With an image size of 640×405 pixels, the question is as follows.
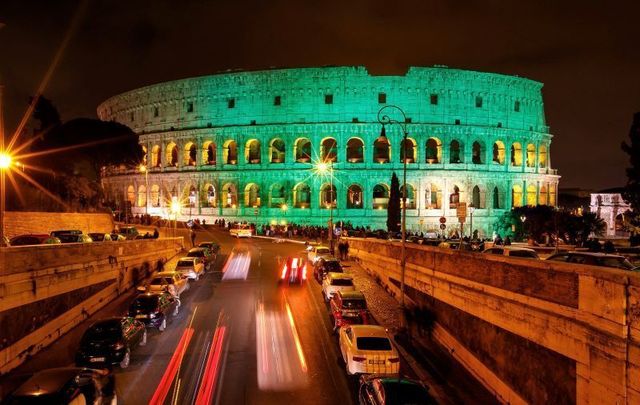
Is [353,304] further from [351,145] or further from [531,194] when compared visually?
[531,194]

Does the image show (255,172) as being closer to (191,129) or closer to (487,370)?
(191,129)

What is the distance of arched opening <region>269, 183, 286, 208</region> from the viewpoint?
6631cm

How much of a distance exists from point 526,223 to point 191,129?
38784mm

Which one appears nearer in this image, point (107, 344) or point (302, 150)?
point (107, 344)

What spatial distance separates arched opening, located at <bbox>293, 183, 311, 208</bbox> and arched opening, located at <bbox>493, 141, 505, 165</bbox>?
22001 millimetres

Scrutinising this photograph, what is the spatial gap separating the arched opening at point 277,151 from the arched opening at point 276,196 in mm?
3317

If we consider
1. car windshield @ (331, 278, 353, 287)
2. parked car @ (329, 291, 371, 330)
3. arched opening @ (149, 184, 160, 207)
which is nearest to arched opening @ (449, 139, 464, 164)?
arched opening @ (149, 184, 160, 207)

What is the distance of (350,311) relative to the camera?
18.7 metres

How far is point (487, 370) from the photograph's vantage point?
51.4 feet

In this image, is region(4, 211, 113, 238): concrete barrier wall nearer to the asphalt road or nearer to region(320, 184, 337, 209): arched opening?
the asphalt road

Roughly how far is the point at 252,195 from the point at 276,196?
327 centimetres

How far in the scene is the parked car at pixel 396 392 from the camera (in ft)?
36.2

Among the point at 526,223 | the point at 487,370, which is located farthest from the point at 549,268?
the point at 526,223

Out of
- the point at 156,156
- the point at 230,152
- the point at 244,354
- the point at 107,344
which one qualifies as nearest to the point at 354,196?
the point at 230,152
